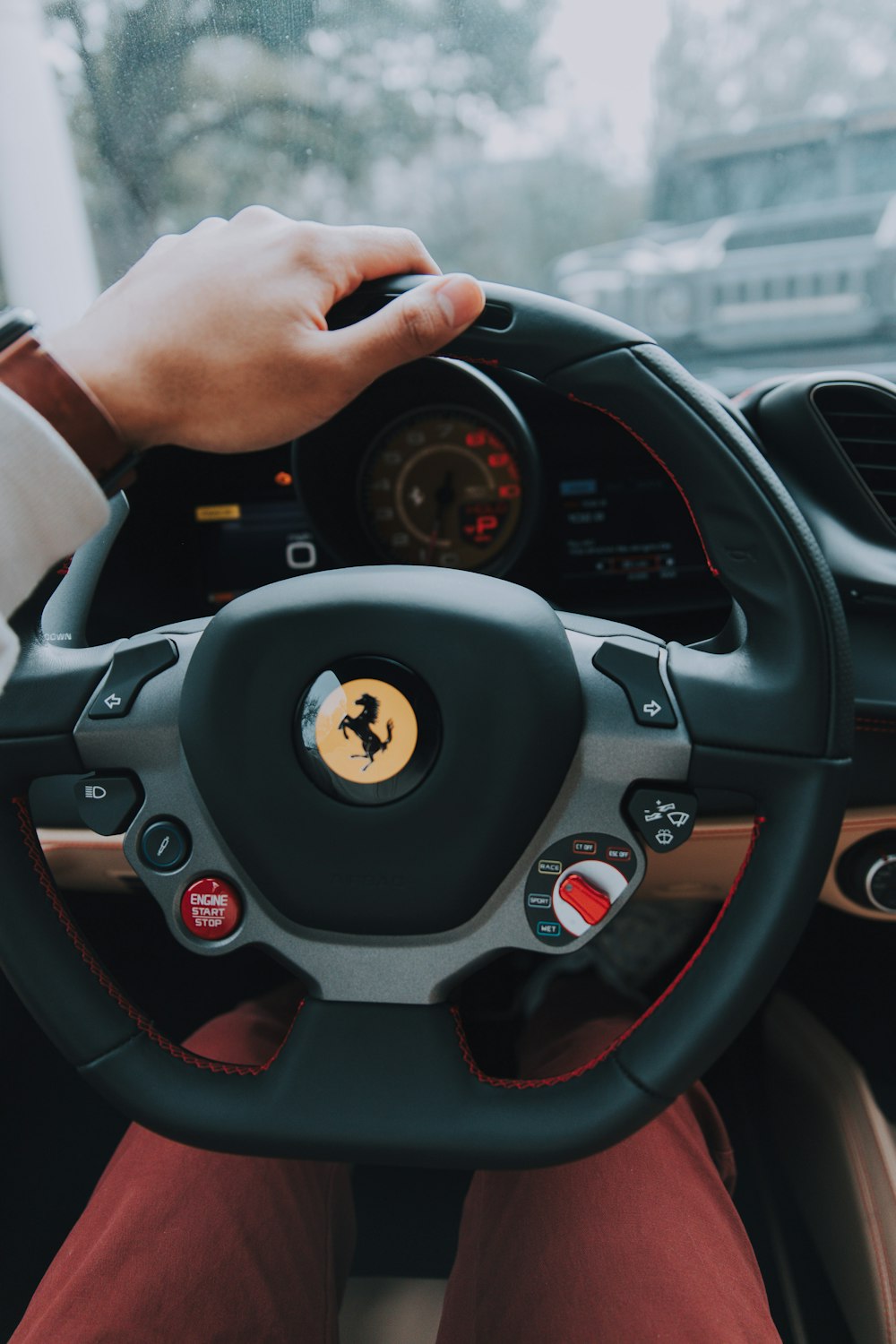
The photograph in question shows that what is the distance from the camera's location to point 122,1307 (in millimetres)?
778

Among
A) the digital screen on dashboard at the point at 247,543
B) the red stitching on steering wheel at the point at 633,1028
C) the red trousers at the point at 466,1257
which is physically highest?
the digital screen on dashboard at the point at 247,543

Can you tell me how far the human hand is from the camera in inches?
24.9

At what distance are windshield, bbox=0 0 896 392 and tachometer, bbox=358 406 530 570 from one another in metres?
0.21

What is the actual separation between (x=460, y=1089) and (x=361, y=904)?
0.47 ft

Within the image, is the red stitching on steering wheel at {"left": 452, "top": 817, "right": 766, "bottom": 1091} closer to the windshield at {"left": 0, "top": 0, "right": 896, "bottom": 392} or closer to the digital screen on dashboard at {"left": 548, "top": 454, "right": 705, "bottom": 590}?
the digital screen on dashboard at {"left": 548, "top": 454, "right": 705, "bottom": 590}

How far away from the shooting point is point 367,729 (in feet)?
2.32

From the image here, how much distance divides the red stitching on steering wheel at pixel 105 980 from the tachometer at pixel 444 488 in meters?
0.70

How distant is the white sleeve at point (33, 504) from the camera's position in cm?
61

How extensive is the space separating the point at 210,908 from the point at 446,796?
0.66ft

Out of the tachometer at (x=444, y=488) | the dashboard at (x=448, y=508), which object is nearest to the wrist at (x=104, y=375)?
the dashboard at (x=448, y=508)

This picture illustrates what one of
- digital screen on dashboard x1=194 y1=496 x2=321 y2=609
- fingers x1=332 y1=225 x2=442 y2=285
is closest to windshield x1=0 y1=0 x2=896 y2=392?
digital screen on dashboard x1=194 y1=496 x2=321 y2=609

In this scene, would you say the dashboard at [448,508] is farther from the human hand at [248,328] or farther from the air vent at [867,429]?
the human hand at [248,328]

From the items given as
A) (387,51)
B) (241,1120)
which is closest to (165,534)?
(387,51)

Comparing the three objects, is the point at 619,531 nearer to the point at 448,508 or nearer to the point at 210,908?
the point at 448,508
